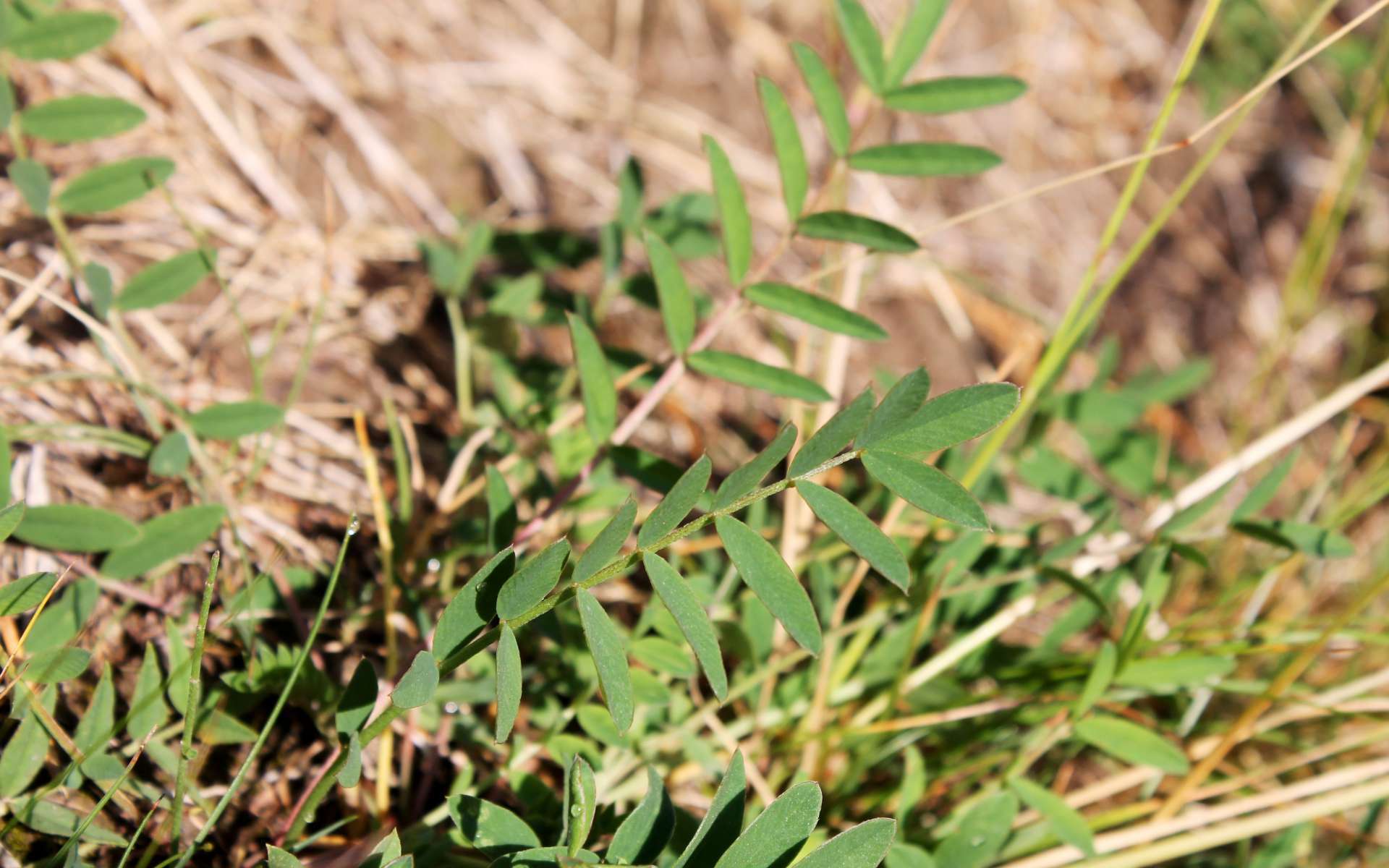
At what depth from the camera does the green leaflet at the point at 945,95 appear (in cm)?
115

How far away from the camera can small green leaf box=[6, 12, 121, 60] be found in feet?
3.53

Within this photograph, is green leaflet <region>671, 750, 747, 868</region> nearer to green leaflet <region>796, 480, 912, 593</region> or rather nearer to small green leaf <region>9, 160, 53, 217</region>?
green leaflet <region>796, 480, 912, 593</region>

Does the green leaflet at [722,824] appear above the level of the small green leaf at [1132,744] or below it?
above

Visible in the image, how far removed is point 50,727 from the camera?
2.82 ft

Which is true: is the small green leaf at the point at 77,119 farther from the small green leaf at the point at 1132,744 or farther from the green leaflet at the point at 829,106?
the small green leaf at the point at 1132,744

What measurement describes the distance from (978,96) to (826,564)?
0.52m

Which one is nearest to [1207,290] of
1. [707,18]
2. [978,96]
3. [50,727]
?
[707,18]

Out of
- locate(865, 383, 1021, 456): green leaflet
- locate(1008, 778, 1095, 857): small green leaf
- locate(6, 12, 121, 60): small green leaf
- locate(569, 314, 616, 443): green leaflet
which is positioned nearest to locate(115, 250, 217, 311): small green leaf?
locate(6, 12, 121, 60): small green leaf

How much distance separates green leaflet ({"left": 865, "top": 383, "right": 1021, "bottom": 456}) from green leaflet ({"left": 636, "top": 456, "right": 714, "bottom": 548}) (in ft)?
0.43

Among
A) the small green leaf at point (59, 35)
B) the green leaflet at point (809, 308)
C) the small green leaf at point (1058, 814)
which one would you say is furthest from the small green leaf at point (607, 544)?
the small green leaf at point (59, 35)

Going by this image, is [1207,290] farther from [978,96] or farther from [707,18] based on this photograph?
[978,96]

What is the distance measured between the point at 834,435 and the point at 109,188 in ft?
2.62

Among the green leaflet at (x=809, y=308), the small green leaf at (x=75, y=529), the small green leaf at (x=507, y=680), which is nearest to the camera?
the small green leaf at (x=507, y=680)

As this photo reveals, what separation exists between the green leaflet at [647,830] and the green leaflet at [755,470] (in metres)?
0.21
